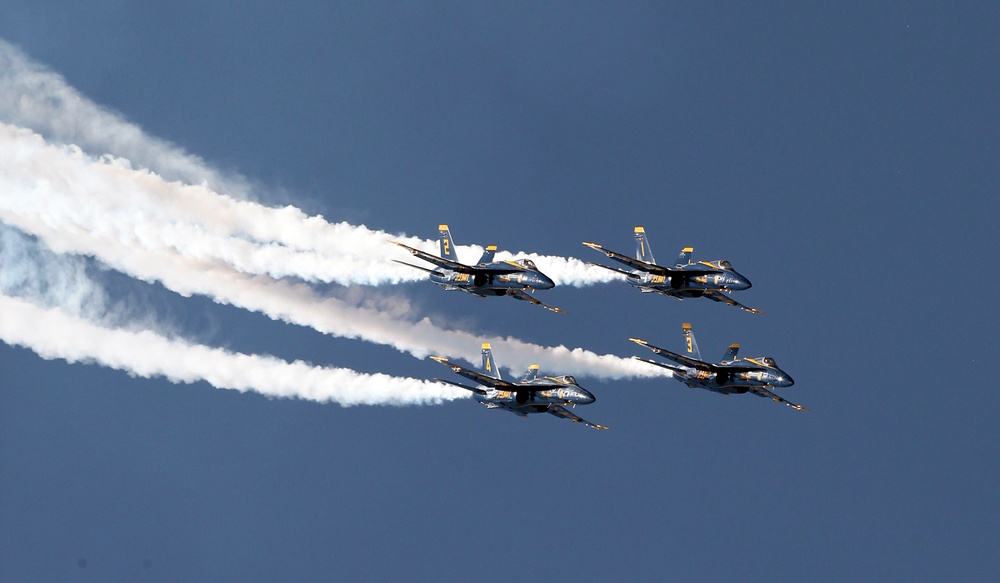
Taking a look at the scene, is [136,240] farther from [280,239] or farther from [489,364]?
[489,364]

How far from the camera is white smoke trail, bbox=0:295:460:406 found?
8681 cm

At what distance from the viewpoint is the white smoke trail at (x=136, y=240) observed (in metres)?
83.1

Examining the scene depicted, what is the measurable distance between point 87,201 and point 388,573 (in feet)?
200

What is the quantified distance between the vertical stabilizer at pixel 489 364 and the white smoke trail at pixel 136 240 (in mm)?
4338

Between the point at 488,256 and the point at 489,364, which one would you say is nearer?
the point at 488,256

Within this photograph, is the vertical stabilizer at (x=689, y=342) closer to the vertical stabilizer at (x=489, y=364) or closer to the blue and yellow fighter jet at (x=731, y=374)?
the blue and yellow fighter jet at (x=731, y=374)

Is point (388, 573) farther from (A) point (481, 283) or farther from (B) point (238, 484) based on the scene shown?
(A) point (481, 283)

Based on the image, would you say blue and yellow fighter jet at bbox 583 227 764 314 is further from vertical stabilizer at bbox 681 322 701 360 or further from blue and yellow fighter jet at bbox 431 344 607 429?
blue and yellow fighter jet at bbox 431 344 607 429

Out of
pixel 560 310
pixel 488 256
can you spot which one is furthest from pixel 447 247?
pixel 560 310

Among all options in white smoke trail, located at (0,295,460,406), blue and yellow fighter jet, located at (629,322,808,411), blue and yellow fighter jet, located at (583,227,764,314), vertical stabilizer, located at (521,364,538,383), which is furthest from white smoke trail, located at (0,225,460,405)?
blue and yellow fighter jet, located at (629,322,808,411)

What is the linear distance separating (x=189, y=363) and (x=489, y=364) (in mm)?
16710

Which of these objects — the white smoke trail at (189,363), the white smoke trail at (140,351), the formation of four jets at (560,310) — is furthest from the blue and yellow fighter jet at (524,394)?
the white smoke trail at (189,363)

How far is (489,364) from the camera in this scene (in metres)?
88.2

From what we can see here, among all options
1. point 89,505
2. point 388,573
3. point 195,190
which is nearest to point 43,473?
point 89,505
